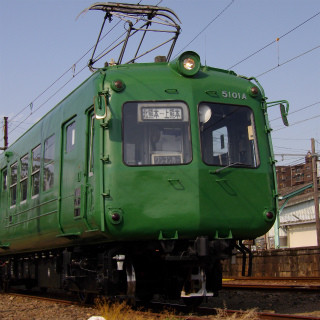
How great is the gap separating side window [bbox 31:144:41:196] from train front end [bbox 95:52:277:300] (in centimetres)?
291

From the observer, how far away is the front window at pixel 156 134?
295 inches

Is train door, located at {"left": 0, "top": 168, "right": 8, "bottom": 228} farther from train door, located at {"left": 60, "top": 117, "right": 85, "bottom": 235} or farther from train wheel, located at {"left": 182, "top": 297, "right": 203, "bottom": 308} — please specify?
train wheel, located at {"left": 182, "top": 297, "right": 203, "bottom": 308}

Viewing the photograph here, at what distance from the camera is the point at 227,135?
796cm

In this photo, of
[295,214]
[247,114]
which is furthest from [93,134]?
[295,214]

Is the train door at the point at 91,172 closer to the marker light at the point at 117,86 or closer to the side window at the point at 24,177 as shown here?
the marker light at the point at 117,86

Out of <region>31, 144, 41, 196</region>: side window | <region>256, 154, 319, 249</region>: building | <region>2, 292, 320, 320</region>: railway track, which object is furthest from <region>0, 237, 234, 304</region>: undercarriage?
<region>256, 154, 319, 249</region>: building

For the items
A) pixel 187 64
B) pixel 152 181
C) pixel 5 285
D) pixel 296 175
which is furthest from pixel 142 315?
pixel 296 175

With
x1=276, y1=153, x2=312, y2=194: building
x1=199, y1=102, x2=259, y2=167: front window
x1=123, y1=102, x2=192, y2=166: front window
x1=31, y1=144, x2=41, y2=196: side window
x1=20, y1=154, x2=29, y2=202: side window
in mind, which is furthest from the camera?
x1=276, y1=153, x2=312, y2=194: building

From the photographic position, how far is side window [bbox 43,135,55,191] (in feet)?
30.7

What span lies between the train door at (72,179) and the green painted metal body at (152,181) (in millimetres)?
16

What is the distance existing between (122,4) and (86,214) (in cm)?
377

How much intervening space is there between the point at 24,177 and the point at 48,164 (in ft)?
5.98

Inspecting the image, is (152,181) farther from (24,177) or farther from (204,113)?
(24,177)

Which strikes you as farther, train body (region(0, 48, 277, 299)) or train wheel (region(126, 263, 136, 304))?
train wheel (region(126, 263, 136, 304))
